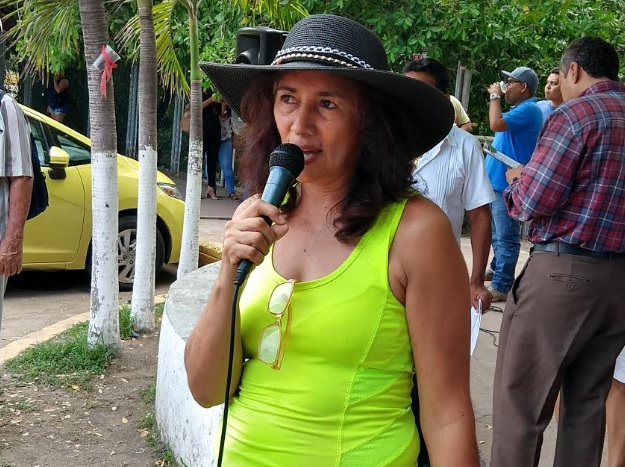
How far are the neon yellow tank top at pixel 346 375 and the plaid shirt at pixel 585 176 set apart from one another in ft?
5.70

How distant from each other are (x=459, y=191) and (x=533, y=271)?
0.87m

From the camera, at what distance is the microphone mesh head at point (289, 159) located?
1.56 meters

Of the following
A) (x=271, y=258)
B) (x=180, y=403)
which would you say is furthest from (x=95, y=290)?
(x=271, y=258)

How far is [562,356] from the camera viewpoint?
3.26m

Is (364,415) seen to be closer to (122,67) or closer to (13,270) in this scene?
(13,270)

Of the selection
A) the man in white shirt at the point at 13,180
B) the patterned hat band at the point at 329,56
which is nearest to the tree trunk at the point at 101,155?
the man in white shirt at the point at 13,180

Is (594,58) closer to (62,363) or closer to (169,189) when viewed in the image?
(62,363)

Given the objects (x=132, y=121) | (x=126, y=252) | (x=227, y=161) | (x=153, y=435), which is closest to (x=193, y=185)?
(x=126, y=252)

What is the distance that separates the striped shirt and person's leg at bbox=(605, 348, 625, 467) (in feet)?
10.1


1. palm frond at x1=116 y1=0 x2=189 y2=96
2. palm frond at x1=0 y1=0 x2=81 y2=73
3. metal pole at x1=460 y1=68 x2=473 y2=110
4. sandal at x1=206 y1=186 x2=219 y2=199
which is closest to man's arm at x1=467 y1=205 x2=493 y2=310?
palm frond at x1=116 y1=0 x2=189 y2=96

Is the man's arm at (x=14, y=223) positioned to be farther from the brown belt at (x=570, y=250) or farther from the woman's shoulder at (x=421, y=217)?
the woman's shoulder at (x=421, y=217)

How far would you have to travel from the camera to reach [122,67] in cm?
1605

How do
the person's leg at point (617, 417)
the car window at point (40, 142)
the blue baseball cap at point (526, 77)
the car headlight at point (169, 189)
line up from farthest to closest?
the car headlight at point (169, 189), the car window at point (40, 142), the blue baseball cap at point (526, 77), the person's leg at point (617, 417)

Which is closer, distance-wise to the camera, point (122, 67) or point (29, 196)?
point (29, 196)
